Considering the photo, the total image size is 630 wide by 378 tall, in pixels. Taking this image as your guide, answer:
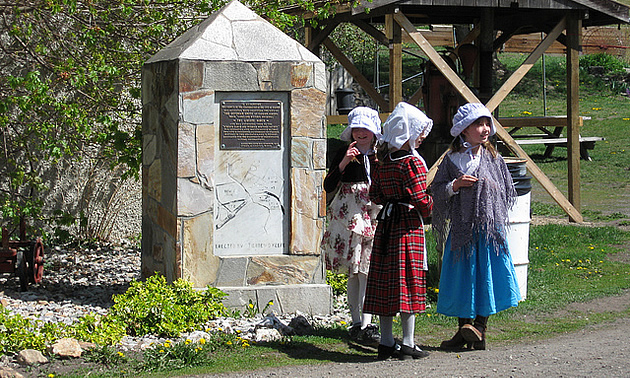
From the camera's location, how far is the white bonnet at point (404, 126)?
17.5 ft

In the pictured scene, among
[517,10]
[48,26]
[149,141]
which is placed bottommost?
[149,141]

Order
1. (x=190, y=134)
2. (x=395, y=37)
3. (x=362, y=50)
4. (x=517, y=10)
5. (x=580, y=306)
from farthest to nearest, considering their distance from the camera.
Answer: (x=362, y=50) < (x=517, y=10) < (x=395, y=37) < (x=580, y=306) < (x=190, y=134)

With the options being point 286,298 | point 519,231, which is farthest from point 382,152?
point 519,231

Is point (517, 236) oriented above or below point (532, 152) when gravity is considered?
below

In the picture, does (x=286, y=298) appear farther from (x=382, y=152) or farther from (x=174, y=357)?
(x=382, y=152)

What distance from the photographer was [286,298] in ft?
21.9

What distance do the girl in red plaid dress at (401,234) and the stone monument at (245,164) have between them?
4.21ft

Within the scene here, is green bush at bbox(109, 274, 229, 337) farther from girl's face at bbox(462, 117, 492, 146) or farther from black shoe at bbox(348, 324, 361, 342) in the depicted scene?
girl's face at bbox(462, 117, 492, 146)

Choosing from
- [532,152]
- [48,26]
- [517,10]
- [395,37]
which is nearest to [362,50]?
[532,152]

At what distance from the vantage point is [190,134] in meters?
6.42

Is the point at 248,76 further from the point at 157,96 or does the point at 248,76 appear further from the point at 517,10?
the point at 517,10

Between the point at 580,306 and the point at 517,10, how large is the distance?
7529 mm

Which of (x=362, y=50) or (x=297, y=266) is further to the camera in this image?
(x=362, y=50)

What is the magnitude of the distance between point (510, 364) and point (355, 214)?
1532 mm
